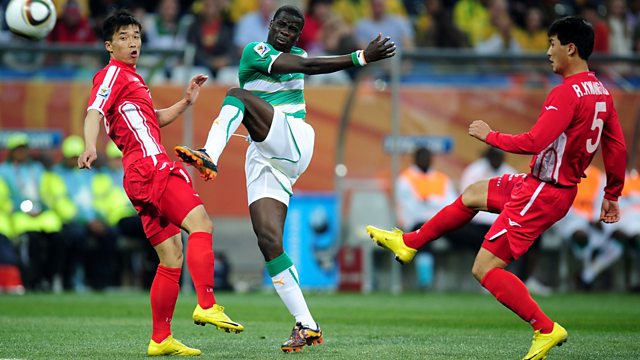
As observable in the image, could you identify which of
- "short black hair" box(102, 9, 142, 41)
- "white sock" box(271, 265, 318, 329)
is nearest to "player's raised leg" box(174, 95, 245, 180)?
"short black hair" box(102, 9, 142, 41)

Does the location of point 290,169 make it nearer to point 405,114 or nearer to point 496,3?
point 405,114

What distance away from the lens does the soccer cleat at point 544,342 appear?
22.0ft

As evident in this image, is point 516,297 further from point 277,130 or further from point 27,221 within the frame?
point 27,221

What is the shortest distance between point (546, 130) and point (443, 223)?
117 cm

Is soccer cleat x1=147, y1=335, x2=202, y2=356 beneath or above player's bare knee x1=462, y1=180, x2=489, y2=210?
beneath

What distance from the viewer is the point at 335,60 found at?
24.1ft

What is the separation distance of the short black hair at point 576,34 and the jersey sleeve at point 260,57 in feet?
6.19

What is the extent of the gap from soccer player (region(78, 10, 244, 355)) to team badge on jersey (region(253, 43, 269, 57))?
81 centimetres

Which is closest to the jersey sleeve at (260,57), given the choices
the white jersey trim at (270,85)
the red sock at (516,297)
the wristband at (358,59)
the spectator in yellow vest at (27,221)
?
the white jersey trim at (270,85)

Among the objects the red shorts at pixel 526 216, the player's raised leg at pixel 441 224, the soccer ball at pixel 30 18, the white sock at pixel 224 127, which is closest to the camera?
the red shorts at pixel 526 216

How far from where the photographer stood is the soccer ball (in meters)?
9.25

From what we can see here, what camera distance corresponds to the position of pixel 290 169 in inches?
311

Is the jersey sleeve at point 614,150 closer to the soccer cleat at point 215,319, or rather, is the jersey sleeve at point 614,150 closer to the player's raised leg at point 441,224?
the player's raised leg at point 441,224

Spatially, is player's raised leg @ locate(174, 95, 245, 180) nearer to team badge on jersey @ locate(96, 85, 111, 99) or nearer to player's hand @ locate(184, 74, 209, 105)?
player's hand @ locate(184, 74, 209, 105)
